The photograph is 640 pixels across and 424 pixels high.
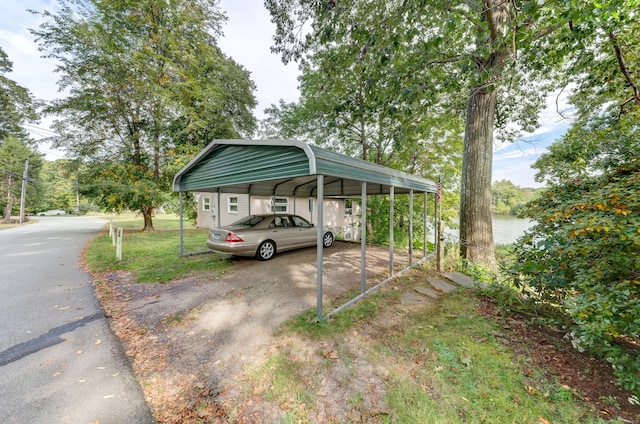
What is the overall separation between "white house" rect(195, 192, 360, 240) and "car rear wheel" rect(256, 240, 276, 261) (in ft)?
17.3

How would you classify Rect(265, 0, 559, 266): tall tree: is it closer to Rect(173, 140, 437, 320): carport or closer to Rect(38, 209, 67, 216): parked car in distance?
Rect(173, 140, 437, 320): carport

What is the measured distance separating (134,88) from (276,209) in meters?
9.98

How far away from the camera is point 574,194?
10.8ft

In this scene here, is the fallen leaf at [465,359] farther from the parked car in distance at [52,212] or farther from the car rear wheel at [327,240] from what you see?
the parked car in distance at [52,212]

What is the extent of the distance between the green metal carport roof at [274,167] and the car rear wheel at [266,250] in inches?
83.1

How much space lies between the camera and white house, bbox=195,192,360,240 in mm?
13820

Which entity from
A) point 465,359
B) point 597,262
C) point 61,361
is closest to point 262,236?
point 61,361

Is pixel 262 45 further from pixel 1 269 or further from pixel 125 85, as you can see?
pixel 125 85

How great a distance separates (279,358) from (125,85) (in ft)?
52.2

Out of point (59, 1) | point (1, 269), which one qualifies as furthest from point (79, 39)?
point (1, 269)

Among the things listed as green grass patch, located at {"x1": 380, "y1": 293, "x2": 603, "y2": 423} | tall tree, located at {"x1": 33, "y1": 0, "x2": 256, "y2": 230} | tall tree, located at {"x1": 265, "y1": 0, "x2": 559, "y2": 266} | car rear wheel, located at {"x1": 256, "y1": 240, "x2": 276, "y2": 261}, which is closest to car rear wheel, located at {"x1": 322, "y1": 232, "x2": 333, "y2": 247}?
car rear wheel, located at {"x1": 256, "y1": 240, "x2": 276, "y2": 261}

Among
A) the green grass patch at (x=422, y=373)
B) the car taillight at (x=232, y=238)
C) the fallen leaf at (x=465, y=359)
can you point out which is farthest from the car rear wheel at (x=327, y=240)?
the fallen leaf at (x=465, y=359)

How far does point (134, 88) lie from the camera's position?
40.4ft

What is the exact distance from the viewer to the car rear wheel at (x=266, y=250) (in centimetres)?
680
